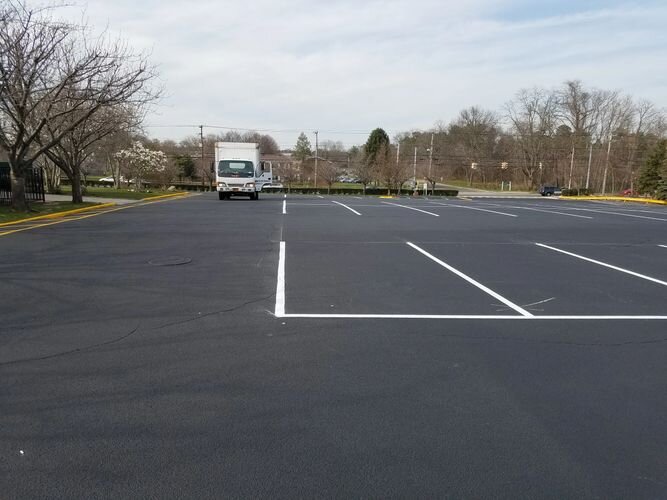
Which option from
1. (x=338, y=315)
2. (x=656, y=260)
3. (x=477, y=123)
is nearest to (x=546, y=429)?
(x=338, y=315)

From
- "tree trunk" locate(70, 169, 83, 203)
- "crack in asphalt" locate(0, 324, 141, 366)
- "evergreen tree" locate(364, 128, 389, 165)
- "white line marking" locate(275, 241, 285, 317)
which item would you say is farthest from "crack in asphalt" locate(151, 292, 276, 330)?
"evergreen tree" locate(364, 128, 389, 165)

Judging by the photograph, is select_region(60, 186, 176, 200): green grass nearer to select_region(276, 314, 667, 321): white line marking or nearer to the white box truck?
the white box truck

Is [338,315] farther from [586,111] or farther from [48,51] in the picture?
[586,111]

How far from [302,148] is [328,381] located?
12298cm

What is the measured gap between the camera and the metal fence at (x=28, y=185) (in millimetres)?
21031

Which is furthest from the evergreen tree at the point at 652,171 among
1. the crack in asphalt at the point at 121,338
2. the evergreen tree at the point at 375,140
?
the crack in asphalt at the point at 121,338

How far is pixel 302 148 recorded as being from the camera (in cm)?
12444

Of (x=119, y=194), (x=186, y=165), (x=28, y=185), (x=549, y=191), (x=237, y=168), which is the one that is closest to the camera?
(x=28, y=185)

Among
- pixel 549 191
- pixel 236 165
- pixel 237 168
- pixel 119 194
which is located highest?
pixel 236 165

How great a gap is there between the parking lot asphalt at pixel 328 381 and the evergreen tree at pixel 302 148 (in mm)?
114916

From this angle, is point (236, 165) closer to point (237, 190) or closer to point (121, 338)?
point (237, 190)

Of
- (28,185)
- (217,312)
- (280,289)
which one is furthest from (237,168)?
(217,312)

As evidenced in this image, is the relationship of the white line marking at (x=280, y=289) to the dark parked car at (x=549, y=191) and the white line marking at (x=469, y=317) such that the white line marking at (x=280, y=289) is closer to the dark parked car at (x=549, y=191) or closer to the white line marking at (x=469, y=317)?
the white line marking at (x=469, y=317)

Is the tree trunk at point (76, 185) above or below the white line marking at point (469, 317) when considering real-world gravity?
above
